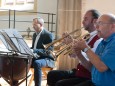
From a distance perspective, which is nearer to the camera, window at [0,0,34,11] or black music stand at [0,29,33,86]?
black music stand at [0,29,33,86]

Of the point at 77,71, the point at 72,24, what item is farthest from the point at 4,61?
the point at 72,24

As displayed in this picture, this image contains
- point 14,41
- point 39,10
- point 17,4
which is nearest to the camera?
point 14,41

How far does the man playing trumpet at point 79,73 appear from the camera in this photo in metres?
2.91

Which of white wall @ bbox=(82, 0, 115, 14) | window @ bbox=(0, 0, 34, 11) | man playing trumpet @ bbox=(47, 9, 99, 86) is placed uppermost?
window @ bbox=(0, 0, 34, 11)

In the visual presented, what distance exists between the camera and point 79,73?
304 cm

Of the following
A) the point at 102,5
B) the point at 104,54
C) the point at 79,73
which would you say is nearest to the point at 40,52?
the point at 79,73

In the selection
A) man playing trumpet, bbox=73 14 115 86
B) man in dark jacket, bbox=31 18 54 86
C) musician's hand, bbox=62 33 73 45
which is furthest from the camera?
man in dark jacket, bbox=31 18 54 86

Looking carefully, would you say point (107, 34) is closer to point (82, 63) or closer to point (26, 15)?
point (82, 63)

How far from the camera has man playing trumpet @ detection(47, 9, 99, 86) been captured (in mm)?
2912

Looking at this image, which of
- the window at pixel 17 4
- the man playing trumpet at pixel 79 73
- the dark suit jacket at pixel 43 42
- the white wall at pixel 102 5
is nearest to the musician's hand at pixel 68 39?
the man playing trumpet at pixel 79 73

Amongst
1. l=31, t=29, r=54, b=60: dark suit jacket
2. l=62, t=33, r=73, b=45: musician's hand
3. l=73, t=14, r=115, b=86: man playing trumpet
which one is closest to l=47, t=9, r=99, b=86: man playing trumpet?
l=62, t=33, r=73, b=45: musician's hand

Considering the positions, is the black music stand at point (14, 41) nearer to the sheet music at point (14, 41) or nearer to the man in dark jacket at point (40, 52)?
the sheet music at point (14, 41)

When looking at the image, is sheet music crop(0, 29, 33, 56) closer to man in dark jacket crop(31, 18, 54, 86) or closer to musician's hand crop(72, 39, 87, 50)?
man in dark jacket crop(31, 18, 54, 86)

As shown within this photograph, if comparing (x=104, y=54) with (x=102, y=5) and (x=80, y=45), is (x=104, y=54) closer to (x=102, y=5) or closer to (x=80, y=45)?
(x=80, y=45)
